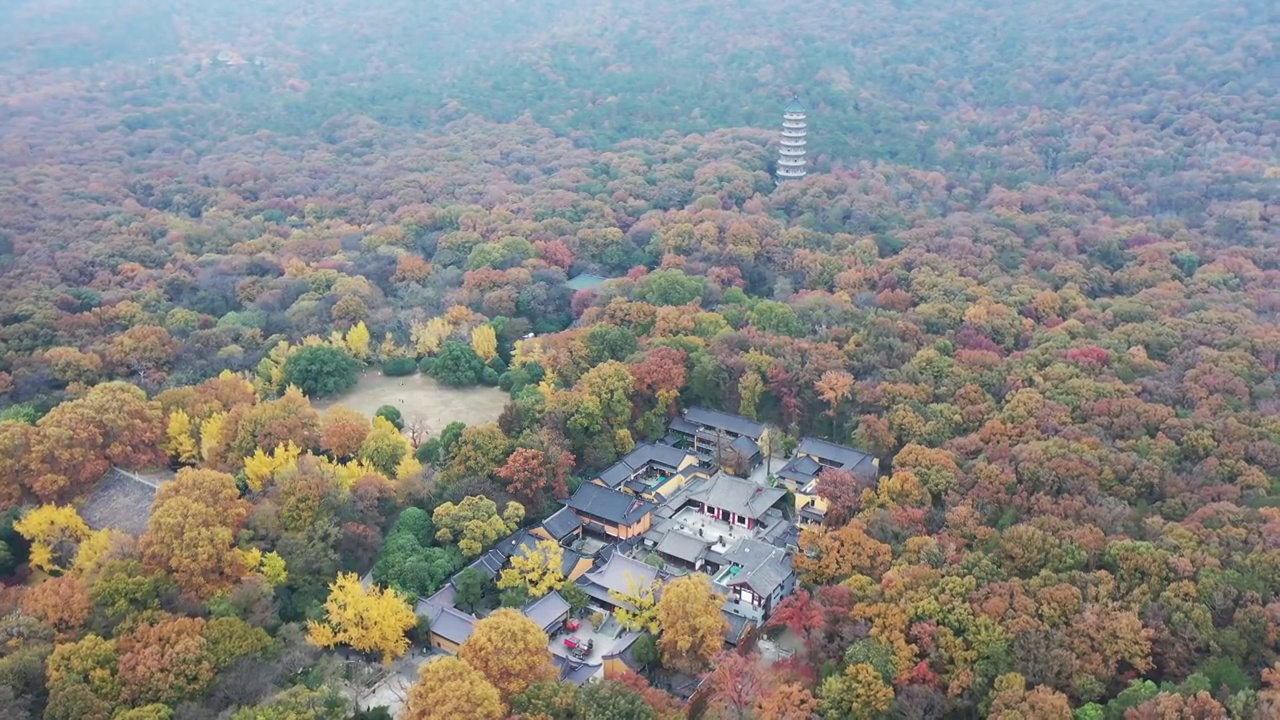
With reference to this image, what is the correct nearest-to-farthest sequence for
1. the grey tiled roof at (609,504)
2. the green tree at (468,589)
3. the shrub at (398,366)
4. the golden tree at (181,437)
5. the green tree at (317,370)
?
the green tree at (468,589), the grey tiled roof at (609,504), the golden tree at (181,437), the green tree at (317,370), the shrub at (398,366)

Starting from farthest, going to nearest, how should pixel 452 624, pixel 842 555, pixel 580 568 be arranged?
pixel 580 568 → pixel 842 555 → pixel 452 624

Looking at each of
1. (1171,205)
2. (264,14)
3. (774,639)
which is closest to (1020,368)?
(774,639)

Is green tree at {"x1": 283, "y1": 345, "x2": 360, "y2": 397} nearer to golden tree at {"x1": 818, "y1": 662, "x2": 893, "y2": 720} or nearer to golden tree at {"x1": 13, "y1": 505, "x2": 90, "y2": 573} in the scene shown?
golden tree at {"x1": 13, "y1": 505, "x2": 90, "y2": 573}

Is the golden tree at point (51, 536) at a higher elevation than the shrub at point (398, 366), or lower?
higher

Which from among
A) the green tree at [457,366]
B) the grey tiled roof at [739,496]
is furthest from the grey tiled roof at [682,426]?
the green tree at [457,366]

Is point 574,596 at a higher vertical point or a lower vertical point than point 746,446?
higher

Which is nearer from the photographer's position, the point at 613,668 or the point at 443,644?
the point at 613,668

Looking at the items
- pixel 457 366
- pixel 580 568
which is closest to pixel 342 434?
pixel 457 366

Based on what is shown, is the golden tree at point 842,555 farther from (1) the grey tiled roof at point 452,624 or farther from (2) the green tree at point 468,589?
(1) the grey tiled roof at point 452,624

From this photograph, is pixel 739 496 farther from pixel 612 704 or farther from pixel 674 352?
pixel 612 704
